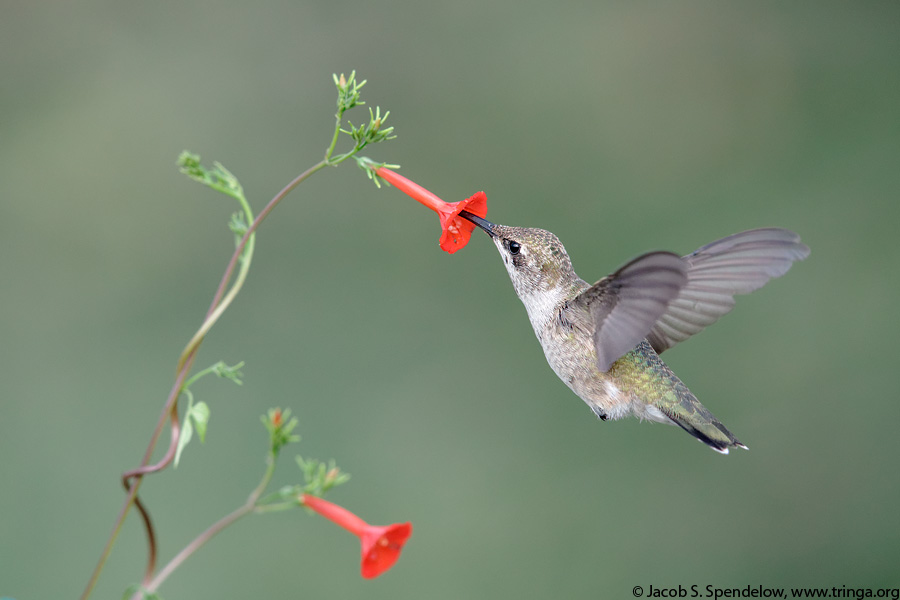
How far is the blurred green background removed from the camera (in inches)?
193

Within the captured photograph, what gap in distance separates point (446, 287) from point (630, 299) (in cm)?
361

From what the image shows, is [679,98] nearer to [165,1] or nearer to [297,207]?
[297,207]

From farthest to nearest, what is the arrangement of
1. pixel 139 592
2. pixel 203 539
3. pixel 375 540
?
1. pixel 375 540
2. pixel 203 539
3. pixel 139 592

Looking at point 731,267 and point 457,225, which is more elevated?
point 731,267

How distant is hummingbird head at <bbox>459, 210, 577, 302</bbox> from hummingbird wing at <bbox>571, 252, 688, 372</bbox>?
11 centimetres

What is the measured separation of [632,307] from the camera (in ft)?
7.55

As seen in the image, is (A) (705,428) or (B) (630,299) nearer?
(B) (630,299)

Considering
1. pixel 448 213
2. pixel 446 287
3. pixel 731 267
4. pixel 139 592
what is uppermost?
pixel 446 287

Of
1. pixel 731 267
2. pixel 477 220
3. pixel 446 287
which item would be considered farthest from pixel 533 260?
pixel 446 287

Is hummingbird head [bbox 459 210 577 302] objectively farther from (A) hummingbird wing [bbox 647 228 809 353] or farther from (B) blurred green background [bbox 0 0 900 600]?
(B) blurred green background [bbox 0 0 900 600]

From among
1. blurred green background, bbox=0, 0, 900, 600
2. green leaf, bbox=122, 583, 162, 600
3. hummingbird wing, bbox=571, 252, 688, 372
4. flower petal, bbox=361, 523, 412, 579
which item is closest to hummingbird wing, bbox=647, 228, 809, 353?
hummingbird wing, bbox=571, 252, 688, 372

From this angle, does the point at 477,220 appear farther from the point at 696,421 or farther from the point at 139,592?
the point at 139,592

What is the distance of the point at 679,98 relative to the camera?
6.66m

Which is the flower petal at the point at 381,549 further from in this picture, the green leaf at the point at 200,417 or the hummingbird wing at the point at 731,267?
the hummingbird wing at the point at 731,267
